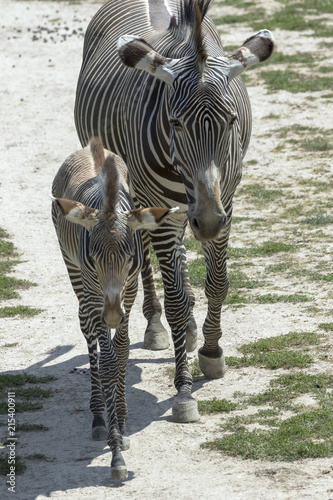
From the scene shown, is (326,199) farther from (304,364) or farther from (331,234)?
(304,364)

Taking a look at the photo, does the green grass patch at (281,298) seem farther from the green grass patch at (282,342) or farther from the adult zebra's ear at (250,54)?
the adult zebra's ear at (250,54)

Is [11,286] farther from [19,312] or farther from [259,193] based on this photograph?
[259,193]

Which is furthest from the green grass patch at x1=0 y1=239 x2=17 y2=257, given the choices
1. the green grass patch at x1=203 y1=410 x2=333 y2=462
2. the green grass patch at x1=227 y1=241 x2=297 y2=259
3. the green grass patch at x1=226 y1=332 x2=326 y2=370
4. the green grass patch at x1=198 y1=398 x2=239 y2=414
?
the green grass patch at x1=203 y1=410 x2=333 y2=462

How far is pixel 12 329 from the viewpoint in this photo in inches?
329

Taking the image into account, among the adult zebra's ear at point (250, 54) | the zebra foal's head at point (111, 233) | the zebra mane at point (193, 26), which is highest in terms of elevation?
the zebra mane at point (193, 26)

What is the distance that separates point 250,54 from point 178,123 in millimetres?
903

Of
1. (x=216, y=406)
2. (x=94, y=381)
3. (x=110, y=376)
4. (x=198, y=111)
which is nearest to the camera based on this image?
(x=198, y=111)

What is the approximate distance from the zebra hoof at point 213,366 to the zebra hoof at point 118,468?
180cm

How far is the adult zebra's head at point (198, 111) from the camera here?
5.56 m

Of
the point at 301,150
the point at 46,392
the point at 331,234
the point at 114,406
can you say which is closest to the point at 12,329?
the point at 46,392

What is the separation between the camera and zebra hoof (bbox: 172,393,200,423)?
643 cm

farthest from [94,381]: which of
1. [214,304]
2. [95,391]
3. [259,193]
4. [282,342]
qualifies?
[259,193]

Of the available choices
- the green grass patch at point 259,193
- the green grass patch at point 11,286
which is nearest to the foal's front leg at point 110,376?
the green grass patch at point 11,286

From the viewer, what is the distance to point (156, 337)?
26.4 ft
